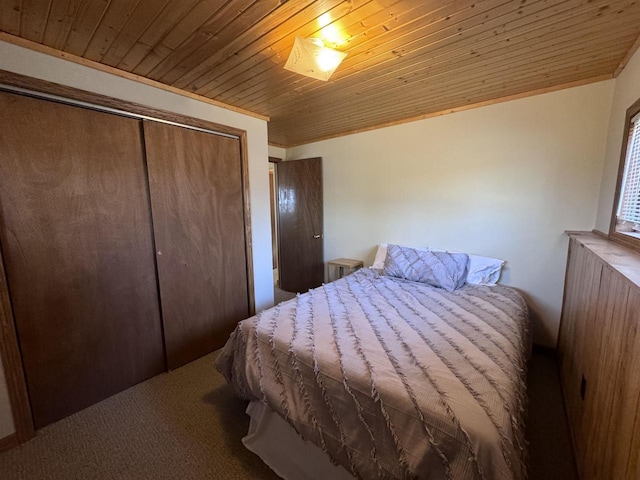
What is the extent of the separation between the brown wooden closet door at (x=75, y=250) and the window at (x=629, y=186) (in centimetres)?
312

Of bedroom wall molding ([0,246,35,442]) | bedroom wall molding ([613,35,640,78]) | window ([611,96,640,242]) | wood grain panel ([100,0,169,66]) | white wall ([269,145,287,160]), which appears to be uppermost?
wood grain panel ([100,0,169,66])

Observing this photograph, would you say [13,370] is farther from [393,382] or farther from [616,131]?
[616,131]

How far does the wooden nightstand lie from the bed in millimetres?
1358

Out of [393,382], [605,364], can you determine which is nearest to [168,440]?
[393,382]

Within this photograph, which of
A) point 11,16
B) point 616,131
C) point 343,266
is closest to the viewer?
point 11,16

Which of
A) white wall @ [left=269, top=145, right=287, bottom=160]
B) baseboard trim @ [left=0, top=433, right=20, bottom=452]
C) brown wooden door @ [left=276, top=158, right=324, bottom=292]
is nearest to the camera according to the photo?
baseboard trim @ [left=0, top=433, right=20, bottom=452]

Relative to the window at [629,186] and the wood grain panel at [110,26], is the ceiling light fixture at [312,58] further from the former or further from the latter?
the window at [629,186]

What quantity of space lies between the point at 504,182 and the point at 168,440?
319 cm

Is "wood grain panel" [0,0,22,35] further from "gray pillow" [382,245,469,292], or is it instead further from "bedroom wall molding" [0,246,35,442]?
"gray pillow" [382,245,469,292]

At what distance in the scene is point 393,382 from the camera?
108cm

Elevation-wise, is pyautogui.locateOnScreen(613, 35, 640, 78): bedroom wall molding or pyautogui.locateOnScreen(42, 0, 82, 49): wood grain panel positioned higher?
pyautogui.locateOnScreen(42, 0, 82, 49): wood grain panel

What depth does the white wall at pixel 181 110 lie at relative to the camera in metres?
1.49

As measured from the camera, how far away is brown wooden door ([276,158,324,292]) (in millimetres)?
3693

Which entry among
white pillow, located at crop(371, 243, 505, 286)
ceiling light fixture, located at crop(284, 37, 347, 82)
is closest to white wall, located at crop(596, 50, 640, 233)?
white pillow, located at crop(371, 243, 505, 286)
